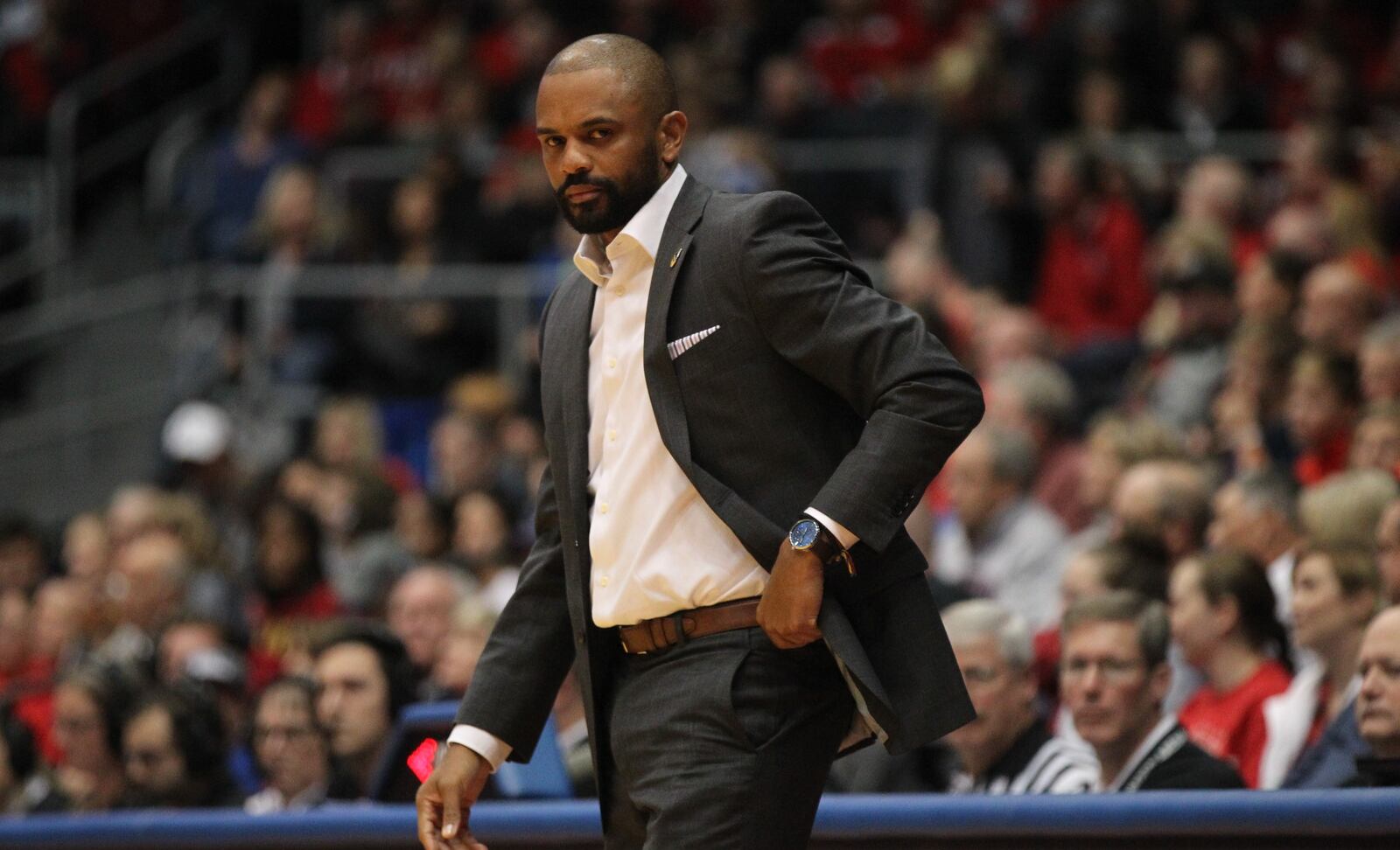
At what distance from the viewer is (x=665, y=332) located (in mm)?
2840

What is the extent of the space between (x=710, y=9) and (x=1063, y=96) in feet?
8.35

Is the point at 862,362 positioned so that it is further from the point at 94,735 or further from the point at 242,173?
the point at 242,173

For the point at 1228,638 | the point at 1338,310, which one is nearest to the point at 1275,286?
the point at 1338,310

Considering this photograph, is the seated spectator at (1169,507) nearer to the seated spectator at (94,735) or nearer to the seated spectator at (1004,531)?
the seated spectator at (1004,531)

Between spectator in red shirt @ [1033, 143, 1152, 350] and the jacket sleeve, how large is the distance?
5578 millimetres

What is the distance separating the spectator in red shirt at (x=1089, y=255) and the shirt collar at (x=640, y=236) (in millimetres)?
5483

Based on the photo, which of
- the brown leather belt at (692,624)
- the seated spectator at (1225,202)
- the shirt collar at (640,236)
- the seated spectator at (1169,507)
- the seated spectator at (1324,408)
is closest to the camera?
the brown leather belt at (692,624)

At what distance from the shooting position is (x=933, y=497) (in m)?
7.35

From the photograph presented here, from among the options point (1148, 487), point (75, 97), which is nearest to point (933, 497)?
point (1148, 487)

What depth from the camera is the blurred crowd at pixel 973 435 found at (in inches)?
192

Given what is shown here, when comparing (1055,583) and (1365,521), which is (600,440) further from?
(1055,583)

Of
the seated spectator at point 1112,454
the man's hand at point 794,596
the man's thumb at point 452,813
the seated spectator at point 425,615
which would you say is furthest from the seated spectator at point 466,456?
the man's hand at point 794,596

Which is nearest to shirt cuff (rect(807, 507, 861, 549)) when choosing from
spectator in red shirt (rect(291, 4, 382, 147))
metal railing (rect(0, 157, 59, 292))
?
spectator in red shirt (rect(291, 4, 382, 147))

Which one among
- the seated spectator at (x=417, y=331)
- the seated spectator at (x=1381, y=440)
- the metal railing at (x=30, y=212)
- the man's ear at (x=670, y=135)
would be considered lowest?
the seated spectator at (x=1381, y=440)
